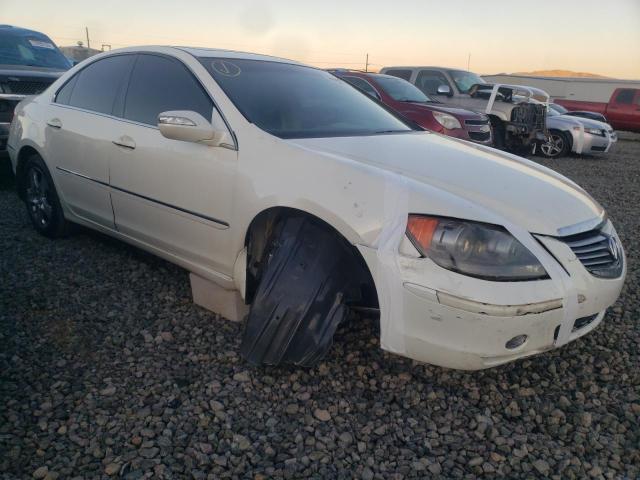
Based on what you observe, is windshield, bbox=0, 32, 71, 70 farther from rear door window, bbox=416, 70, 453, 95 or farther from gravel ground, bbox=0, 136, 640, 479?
rear door window, bbox=416, 70, 453, 95

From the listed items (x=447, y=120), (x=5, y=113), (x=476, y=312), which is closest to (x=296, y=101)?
(x=476, y=312)

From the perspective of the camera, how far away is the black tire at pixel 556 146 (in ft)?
38.3

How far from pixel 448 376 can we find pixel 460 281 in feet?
2.38

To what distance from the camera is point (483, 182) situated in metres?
2.42

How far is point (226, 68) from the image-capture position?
3.11 metres

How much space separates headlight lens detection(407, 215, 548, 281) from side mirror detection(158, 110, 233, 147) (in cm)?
118

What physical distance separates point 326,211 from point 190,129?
34.6 inches

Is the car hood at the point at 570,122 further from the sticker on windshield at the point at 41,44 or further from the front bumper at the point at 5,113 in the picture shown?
the front bumper at the point at 5,113

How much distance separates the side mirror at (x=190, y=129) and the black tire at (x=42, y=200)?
177 cm

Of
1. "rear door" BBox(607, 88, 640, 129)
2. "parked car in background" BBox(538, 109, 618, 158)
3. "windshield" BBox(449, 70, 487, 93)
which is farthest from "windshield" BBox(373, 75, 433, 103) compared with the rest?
"rear door" BBox(607, 88, 640, 129)

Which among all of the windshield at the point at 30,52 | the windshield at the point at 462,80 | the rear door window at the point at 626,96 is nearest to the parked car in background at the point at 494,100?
the windshield at the point at 462,80

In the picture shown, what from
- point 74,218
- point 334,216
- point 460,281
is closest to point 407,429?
point 460,281

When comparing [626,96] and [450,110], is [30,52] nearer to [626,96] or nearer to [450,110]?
[450,110]

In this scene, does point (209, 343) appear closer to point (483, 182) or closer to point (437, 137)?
point (483, 182)
